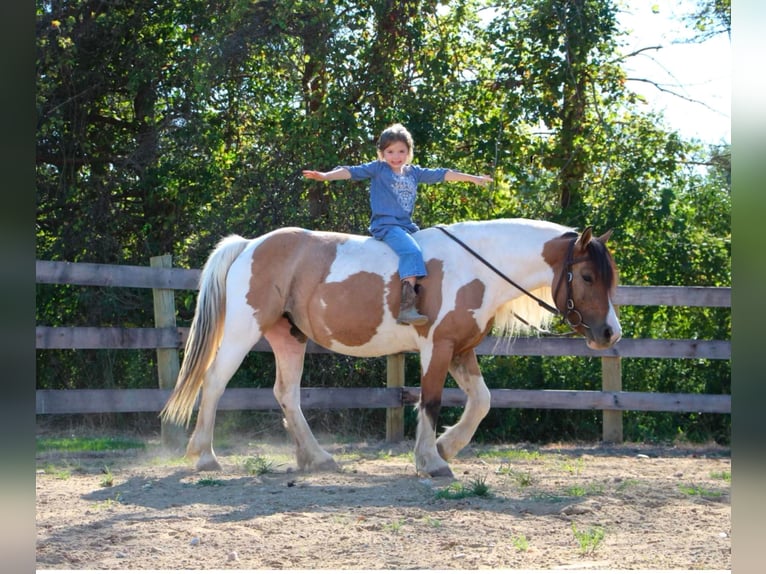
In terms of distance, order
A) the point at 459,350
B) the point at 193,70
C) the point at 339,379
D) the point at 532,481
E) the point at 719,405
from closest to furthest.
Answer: the point at 532,481, the point at 459,350, the point at 719,405, the point at 339,379, the point at 193,70

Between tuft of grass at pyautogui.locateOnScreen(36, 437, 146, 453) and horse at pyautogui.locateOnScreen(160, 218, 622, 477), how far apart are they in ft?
6.13

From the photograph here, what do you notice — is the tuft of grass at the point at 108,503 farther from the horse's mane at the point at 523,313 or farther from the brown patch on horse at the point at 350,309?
the horse's mane at the point at 523,313

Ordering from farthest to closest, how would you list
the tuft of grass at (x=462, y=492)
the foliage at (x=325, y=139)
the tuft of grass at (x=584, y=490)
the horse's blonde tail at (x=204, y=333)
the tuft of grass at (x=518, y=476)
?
the foliage at (x=325, y=139), the horse's blonde tail at (x=204, y=333), the tuft of grass at (x=518, y=476), the tuft of grass at (x=584, y=490), the tuft of grass at (x=462, y=492)

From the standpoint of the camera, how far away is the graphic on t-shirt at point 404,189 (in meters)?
6.27

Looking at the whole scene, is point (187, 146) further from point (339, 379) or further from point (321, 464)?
point (321, 464)

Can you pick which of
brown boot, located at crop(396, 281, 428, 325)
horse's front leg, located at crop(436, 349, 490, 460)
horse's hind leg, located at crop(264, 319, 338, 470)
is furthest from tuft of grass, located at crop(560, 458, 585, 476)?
horse's hind leg, located at crop(264, 319, 338, 470)

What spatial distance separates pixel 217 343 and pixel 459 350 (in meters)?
1.80

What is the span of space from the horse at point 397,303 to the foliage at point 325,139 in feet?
10.7

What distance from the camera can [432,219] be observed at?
10.7 meters

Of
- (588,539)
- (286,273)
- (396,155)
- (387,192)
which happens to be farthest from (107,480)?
(588,539)

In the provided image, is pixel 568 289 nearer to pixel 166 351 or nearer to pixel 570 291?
pixel 570 291

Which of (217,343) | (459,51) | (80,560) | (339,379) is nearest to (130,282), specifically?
(217,343)

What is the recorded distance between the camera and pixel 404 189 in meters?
6.30

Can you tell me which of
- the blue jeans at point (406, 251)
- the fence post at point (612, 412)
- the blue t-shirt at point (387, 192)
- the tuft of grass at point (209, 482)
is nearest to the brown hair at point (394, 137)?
the blue t-shirt at point (387, 192)
